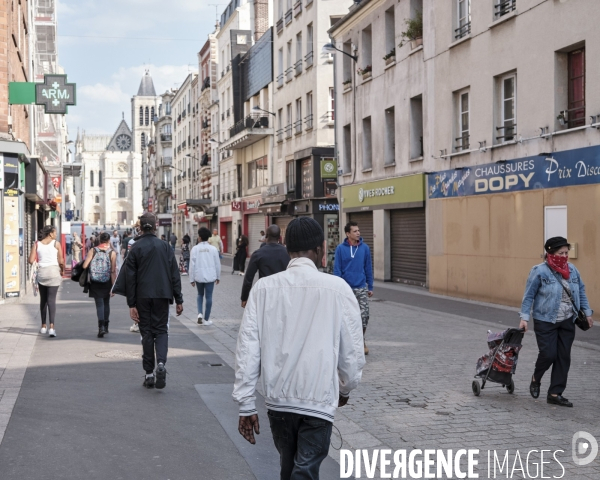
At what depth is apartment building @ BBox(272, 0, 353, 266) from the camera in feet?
115

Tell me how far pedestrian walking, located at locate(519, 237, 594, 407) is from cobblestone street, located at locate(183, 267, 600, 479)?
14.9 inches

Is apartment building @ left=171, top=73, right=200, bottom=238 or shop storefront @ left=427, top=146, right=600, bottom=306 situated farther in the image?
apartment building @ left=171, top=73, right=200, bottom=238

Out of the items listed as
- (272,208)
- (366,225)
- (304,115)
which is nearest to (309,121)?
(304,115)

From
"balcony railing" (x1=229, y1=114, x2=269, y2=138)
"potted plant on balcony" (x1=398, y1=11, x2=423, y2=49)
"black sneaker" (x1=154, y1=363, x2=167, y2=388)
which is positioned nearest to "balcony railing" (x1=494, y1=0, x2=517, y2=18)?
"potted plant on balcony" (x1=398, y1=11, x2=423, y2=49)

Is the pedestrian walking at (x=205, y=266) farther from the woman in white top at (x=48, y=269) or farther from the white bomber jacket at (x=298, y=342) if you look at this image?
the white bomber jacket at (x=298, y=342)

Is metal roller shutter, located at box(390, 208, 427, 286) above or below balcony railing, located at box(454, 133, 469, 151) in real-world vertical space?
below

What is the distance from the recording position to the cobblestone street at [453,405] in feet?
19.7

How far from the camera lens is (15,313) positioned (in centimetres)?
1603

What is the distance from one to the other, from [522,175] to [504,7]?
13.2ft

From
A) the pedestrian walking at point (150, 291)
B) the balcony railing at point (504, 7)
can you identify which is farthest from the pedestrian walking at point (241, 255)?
the pedestrian walking at point (150, 291)

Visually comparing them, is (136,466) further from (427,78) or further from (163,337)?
(427,78)

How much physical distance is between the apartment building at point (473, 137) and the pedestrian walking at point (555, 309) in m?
7.32

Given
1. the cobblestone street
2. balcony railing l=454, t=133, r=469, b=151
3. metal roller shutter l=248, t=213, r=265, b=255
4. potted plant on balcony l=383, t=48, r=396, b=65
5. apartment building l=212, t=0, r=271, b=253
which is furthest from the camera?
apartment building l=212, t=0, r=271, b=253

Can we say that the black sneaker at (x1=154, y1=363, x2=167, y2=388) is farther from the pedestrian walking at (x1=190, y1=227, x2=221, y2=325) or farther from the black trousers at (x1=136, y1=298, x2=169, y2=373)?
the pedestrian walking at (x1=190, y1=227, x2=221, y2=325)
